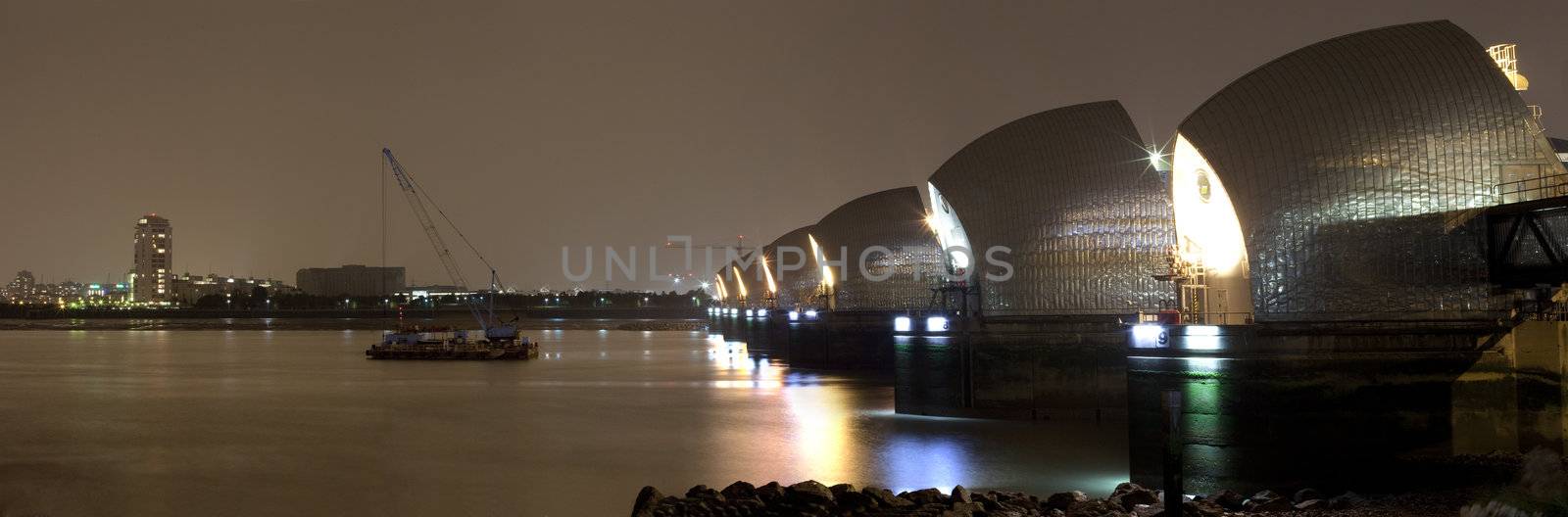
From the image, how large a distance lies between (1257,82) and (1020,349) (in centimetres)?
800

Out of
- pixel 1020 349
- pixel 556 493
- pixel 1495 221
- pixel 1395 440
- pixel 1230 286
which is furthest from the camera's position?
pixel 1020 349

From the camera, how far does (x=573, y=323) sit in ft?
591

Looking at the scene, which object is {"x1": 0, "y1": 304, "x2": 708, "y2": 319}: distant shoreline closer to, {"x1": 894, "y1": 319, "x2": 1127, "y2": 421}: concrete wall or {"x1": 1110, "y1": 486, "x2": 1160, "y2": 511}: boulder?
{"x1": 894, "y1": 319, "x2": 1127, "y2": 421}: concrete wall

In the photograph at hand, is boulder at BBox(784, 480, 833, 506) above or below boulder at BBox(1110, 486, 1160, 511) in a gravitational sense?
above

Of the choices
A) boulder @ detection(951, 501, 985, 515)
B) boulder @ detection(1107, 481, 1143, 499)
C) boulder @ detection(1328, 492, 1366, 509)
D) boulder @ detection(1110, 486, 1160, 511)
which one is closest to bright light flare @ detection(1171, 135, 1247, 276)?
boulder @ detection(1328, 492, 1366, 509)

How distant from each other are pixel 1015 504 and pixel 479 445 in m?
14.9

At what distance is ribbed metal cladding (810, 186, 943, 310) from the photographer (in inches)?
1960

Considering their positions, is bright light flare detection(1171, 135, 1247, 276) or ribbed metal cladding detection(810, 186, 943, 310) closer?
bright light flare detection(1171, 135, 1247, 276)

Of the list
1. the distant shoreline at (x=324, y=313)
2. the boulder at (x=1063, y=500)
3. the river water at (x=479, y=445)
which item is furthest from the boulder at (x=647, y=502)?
the distant shoreline at (x=324, y=313)

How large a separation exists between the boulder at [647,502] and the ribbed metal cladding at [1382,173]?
10.6 metres

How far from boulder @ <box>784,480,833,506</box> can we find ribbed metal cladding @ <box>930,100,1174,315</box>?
14016mm

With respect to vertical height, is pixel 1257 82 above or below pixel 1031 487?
above

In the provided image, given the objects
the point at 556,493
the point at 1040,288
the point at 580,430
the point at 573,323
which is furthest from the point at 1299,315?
the point at 573,323

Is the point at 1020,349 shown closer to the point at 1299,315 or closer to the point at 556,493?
the point at 1299,315
